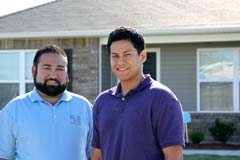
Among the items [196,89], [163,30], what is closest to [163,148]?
[163,30]

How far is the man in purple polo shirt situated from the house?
9.17m

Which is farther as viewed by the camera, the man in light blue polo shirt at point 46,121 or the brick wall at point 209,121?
the brick wall at point 209,121

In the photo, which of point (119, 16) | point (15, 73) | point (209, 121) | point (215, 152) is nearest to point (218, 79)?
point (209, 121)

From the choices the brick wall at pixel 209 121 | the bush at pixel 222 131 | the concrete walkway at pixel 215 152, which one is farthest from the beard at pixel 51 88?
the brick wall at pixel 209 121

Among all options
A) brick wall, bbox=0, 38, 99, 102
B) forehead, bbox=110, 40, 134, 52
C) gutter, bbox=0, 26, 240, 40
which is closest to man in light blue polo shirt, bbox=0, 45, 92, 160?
forehead, bbox=110, 40, 134, 52

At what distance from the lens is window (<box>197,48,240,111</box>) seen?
12.8 metres

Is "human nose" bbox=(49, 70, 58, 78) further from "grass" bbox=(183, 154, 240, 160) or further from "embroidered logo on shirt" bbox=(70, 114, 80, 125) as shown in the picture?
"grass" bbox=(183, 154, 240, 160)

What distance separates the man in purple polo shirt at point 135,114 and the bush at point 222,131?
30.3 ft

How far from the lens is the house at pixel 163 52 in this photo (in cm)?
1254

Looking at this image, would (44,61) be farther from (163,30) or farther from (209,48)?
(209,48)

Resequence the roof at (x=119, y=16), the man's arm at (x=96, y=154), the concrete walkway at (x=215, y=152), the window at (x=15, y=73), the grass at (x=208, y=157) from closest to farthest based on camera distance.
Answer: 1. the man's arm at (x=96, y=154)
2. the grass at (x=208, y=157)
3. the concrete walkway at (x=215, y=152)
4. the roof at (x=119, y=16)
5. the window at (x=15, y=73)

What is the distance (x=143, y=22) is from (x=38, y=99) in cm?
974

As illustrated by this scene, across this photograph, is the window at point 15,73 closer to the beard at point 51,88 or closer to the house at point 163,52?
the house at point 163,52

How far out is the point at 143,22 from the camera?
518 inches
